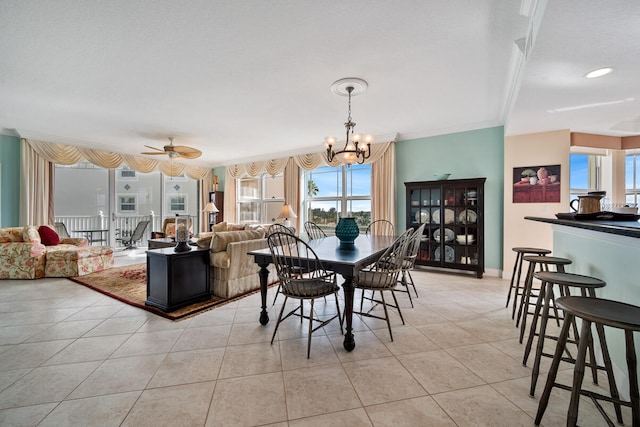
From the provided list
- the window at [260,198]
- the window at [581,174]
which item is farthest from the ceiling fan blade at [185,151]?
the window at [581,174]

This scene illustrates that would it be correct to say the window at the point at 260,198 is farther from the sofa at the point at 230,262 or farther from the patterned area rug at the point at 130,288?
the sofa at the point at 230,262

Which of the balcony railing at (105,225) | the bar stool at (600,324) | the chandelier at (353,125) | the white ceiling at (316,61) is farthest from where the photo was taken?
the balcony railing at (105,225)

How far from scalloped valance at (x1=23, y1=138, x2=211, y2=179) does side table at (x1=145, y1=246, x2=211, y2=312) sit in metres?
4.26

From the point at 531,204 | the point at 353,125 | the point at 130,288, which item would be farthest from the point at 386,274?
the point at 130,288

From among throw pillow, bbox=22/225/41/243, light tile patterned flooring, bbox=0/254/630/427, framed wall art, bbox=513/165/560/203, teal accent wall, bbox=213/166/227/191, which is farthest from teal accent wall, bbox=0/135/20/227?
framed wall art, bbox=513/165/560/203

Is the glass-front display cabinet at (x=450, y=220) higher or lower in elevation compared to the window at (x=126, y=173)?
lower

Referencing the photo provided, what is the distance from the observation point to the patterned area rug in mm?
2977

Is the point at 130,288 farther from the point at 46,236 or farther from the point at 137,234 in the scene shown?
the point at 137,234

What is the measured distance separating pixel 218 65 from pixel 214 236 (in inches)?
74.4

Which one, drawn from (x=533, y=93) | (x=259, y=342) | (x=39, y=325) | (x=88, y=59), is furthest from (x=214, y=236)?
(x=533, y=93)

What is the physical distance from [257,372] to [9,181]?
20.9 ft

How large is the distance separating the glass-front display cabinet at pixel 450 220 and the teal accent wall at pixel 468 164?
0.31 metres

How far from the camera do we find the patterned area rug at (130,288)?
298cm

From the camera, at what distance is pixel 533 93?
2.80 meters
